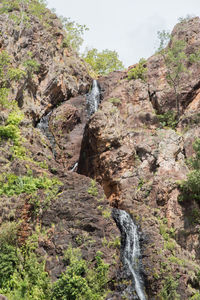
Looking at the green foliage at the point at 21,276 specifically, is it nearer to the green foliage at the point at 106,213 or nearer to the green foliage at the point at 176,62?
the green foliage at the point at 106,213

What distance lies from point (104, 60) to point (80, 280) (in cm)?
4657

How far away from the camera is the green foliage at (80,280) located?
533 inches

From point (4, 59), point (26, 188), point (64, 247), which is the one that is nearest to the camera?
point (64, 247)

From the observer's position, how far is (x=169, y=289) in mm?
15766

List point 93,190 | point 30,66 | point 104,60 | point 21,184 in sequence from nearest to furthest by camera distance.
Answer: point 21,184, point 93,190, point 30,66, point 104,60

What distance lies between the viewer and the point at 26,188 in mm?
16484

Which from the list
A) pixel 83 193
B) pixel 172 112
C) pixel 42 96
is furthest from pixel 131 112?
pixel 83 193

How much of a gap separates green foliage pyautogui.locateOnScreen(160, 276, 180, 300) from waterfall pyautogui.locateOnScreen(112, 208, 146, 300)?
1147mm

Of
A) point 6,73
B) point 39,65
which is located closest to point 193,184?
point 6,73

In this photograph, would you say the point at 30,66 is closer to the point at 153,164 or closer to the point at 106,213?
the point at 153,164

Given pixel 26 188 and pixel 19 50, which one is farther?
pixel 19 50

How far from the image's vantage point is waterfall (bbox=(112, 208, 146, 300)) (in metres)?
16.3

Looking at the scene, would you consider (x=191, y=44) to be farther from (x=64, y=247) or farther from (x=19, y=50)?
(x=64, y=247)

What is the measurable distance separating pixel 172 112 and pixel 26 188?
772 inches
